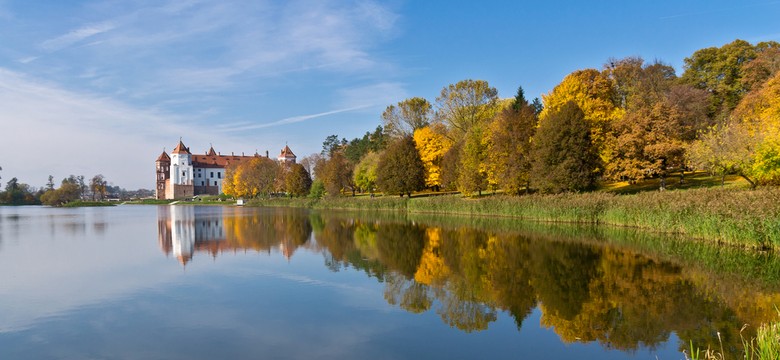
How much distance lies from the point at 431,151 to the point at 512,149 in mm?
13691

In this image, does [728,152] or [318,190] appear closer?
[728,152]

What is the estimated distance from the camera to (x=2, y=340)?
26.4 feet

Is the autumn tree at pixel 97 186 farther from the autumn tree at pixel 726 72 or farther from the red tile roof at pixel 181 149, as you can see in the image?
the autumn tree at pixel 726 72

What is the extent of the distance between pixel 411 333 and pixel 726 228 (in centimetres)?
1516

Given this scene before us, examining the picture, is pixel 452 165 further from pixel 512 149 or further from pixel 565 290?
pixel 565 290

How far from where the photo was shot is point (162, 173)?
115m

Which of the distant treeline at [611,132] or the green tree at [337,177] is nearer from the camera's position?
the distant treeline at [611,132]

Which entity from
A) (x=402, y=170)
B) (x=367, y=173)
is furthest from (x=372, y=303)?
(x=367, y=173)

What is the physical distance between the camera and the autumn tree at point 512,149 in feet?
118

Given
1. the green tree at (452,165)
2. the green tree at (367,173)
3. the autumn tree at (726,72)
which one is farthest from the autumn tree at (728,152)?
the green tree at (367,173)

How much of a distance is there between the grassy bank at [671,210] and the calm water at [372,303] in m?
2.22

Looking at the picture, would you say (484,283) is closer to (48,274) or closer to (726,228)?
(726,228)

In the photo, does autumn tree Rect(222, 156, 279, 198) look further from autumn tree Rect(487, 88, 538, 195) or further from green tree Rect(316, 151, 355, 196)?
autumn tree Rect(487, 88, 538, 195)

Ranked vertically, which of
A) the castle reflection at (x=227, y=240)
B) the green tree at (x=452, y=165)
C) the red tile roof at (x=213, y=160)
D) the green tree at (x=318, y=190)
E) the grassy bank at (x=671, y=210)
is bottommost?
the castle reflection at (x=227, y=240)
